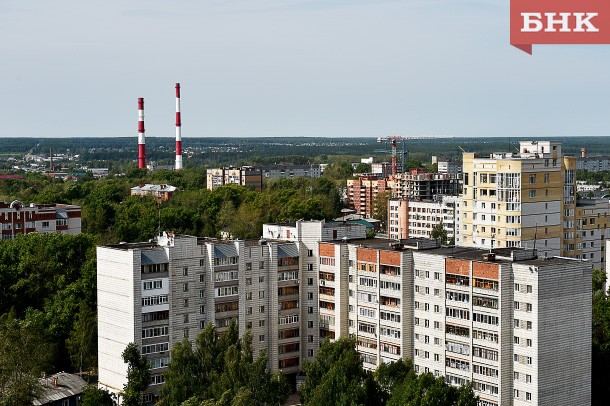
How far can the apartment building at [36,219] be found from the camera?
5750cm

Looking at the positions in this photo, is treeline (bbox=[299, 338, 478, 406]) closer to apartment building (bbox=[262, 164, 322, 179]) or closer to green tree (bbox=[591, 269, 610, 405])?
green tree (bbox=[591, 269, 610, 405])

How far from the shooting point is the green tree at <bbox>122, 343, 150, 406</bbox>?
30.5 meters

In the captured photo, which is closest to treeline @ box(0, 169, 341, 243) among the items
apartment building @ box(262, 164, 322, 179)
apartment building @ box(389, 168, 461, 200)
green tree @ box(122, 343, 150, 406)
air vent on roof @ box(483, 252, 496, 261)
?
apartment building @ box(389, 168, 461, 200)

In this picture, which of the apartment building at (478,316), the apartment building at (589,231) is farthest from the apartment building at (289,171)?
the apartment building at (478,316)

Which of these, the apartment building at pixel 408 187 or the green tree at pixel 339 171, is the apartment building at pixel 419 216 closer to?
the apartment building at pixel 408 187

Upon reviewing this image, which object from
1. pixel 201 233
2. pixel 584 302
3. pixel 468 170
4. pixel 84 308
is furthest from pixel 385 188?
pixel 584 302

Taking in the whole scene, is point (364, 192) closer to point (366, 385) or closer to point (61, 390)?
point (61, 390)

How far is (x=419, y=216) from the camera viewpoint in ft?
249

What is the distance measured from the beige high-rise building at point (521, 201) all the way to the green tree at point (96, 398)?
19.8 m

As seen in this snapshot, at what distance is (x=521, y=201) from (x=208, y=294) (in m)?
17.6

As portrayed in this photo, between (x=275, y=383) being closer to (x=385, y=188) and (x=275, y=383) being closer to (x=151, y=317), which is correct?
(x=151, y=317)

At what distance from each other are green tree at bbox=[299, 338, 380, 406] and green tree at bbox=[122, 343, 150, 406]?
518 cm

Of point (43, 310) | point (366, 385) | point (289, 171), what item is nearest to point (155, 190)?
point (289, 171)

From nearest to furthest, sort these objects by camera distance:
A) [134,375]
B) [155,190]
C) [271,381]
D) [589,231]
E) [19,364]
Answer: [271,381] < [19,364] < [134,375] < [589,231] < [155,190]
